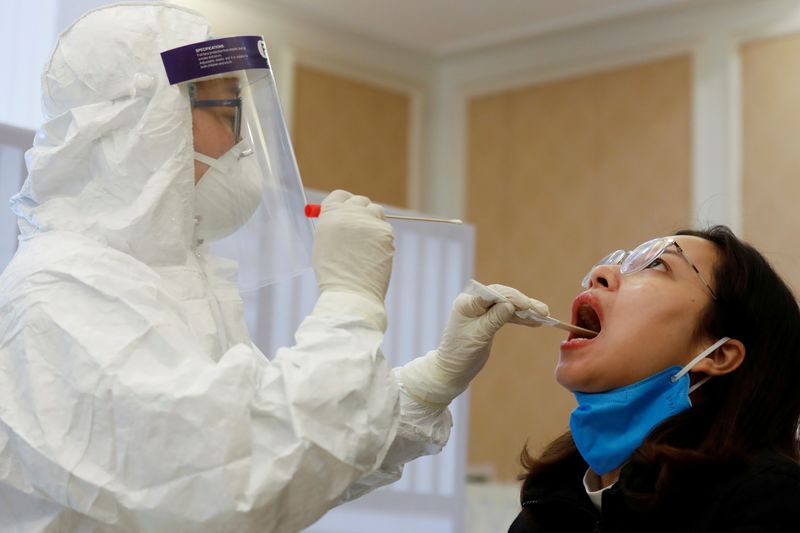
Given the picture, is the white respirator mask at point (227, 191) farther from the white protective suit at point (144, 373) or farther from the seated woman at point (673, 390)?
the seated woman at point (673, 390)

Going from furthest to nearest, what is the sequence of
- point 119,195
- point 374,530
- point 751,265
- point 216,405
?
point 374,530 → point 751,265 → point 119,195 → point 216,405

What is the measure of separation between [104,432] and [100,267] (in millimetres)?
263

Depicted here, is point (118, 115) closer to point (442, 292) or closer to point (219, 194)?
point (219, 194)

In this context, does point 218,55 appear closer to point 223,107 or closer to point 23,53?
point 223,107

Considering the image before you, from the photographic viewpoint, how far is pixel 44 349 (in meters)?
1.61

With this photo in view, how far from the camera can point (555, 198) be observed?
6.16 metres

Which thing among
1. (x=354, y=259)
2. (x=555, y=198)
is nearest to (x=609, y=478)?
(x=354, y=259)

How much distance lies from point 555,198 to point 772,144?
1219 mm

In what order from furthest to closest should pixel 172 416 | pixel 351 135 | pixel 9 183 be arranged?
pixel 351 135 < pixel 9 183 < pixel 172 416

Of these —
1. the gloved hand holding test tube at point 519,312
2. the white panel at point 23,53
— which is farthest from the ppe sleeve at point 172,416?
the white panel at point 23,53

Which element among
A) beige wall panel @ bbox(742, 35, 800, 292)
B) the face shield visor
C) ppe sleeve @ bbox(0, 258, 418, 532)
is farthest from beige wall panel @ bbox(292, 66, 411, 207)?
ppe sleeve @ bbox(0, 258, 418, 532)

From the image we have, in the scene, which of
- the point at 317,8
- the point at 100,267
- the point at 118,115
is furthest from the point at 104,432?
the point at 317,8

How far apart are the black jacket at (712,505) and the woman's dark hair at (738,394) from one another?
0.06ft

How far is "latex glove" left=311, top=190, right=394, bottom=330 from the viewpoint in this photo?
168 cm
